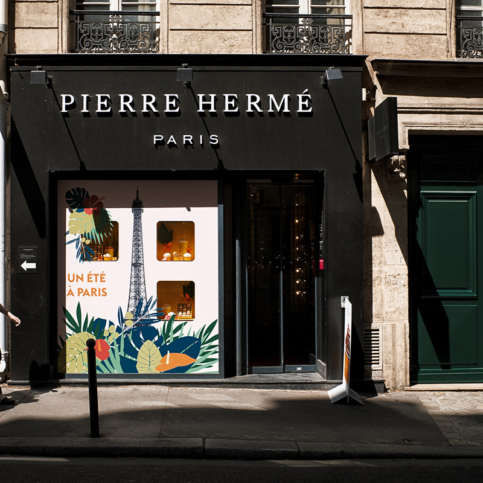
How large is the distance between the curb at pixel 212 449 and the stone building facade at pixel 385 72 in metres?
2.43

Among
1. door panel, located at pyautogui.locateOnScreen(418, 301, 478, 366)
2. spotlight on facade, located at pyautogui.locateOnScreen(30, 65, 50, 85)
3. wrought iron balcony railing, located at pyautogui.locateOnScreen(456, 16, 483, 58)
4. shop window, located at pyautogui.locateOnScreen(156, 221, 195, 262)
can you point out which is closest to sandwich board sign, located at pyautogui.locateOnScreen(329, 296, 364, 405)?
door panel, located at pyautogui.locateOnScreen(418, 301, 478, 366)

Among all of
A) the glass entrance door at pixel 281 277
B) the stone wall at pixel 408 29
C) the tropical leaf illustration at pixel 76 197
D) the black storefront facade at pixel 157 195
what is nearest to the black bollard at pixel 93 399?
the black storefront facade at pixel 157 195

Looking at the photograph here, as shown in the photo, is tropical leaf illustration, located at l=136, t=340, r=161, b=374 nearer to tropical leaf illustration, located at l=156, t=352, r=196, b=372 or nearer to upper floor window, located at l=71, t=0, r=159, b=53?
tropical leaf illustration, located at l=156, t=352, r=196, b=372

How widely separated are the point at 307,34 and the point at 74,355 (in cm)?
601

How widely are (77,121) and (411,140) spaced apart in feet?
16.7

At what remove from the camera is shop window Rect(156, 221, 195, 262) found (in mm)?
8109

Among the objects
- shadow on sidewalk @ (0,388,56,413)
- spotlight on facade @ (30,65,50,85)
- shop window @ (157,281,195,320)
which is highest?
spotlight on facade @ (30,65,50,85)

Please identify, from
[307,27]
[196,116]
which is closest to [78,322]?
[196,116]

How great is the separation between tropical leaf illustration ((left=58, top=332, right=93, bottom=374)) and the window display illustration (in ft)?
0.06

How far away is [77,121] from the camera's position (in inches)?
311

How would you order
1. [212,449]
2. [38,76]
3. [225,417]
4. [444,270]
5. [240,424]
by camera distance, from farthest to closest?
[444,270] → [38,76] → [225,417] → [240,424] → [212,449]

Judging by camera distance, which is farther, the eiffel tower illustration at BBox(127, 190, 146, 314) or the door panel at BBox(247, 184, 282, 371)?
the door panel at BBox(247, 184, 282, 371)

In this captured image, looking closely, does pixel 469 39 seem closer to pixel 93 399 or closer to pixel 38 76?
pixel 38 76

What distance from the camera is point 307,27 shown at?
8320 mm
